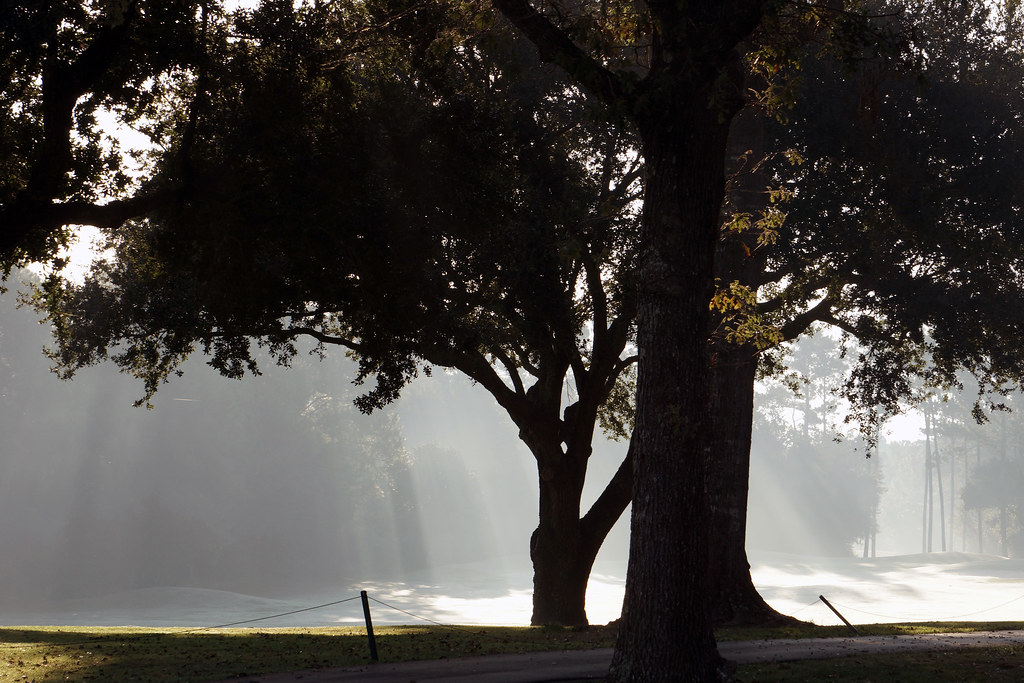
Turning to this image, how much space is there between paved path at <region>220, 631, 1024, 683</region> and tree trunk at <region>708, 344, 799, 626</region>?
175 cm

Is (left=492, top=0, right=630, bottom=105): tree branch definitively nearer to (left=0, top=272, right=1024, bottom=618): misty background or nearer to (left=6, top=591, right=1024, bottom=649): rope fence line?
(left=6, top=591, right=1024, bottom=649): rope fence line

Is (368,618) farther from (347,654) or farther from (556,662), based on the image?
(556,662)

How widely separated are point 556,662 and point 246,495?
53.9 metres

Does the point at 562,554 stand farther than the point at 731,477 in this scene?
Yes

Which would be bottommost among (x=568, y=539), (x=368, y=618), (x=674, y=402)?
(x=368, y=618)

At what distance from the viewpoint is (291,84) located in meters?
12.6

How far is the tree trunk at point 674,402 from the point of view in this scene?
8.34m

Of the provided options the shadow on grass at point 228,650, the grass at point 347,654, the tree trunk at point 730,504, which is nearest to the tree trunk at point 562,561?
the grass at point 347,654

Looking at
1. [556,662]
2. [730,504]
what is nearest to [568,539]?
[730,504]

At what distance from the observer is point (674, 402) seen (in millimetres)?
8547

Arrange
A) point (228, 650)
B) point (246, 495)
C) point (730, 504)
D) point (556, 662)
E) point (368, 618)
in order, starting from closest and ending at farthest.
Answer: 1. point (556, 662)
2. point (368, 618)
3. point (228, 650)
4. point (730, 504)
5. point (246, 495)

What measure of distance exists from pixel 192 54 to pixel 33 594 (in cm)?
4728

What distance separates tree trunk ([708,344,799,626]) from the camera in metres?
16.2

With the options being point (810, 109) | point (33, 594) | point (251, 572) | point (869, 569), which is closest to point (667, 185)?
point (810, 109)
